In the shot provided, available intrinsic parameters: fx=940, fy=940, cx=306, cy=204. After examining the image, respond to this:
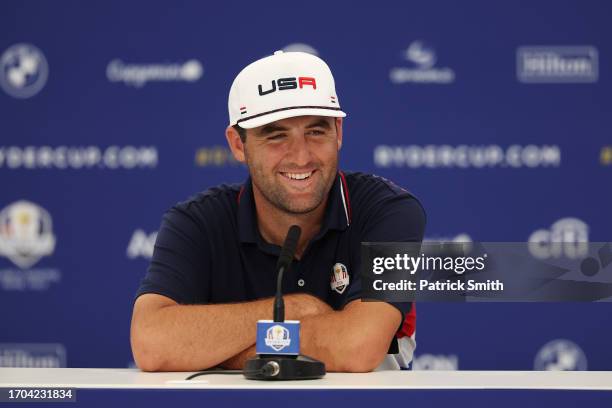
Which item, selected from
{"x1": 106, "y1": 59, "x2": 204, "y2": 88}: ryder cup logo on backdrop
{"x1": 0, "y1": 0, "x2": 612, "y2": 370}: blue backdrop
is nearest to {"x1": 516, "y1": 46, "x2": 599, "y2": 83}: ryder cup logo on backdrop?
{"x1": 0, "y1": 0, "x2": 612, "y2": 370}: blue backdrop

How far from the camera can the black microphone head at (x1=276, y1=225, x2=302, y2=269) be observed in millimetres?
1756

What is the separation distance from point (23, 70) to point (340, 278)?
1.96m

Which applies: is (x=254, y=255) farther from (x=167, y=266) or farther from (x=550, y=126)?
(x=550, y=126)

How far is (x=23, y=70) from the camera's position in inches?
147

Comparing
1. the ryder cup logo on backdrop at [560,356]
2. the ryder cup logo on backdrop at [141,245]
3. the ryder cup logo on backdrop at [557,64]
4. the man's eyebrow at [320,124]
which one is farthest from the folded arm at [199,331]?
the ryder cup logo on backdrop at [557,64]

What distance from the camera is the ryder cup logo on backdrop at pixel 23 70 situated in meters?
3.73

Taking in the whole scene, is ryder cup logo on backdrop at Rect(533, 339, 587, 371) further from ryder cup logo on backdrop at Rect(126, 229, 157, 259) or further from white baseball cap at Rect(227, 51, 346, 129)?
white baseball cap at Rect(227, 51, 346, 129)

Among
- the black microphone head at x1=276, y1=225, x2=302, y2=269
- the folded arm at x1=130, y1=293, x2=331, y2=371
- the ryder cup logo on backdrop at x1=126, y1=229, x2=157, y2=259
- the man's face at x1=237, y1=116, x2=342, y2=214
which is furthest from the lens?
the ryder cup logo on backdrop at x1=126, y1=229, x2=157, y2=259

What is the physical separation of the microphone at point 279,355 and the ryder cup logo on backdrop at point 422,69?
6.59 ft

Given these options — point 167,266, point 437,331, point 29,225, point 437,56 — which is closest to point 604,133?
point 437,56

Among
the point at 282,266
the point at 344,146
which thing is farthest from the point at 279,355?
the point at 344,146

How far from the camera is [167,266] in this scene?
2332 millimetres

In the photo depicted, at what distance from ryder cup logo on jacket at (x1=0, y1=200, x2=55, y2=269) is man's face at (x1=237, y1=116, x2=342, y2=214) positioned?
63.6 inches
